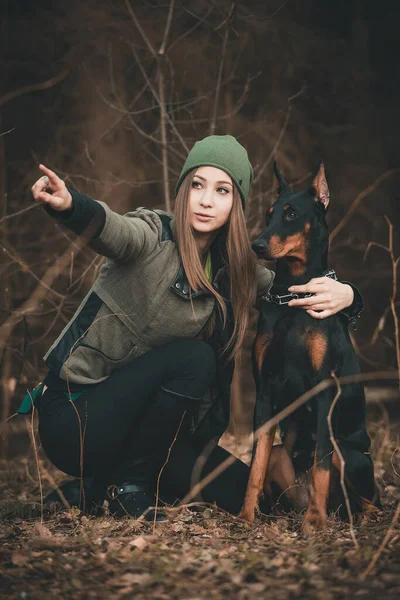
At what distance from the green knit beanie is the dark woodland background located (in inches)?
86.5

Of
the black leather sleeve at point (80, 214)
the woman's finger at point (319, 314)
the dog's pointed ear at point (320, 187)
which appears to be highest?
the dog's pointed ear at point (320, 187)

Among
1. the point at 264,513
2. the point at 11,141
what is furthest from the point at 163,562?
the point at 11,141

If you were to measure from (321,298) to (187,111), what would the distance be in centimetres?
335

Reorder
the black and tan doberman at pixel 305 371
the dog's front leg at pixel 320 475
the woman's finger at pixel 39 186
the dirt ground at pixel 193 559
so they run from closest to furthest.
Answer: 1. the dirt ground at pixel 193 559
2. the woman's finger at pixel 39 186
3. the dog's front leg at pixel 320 475
4. the black and tan doberman at pixel 305 371

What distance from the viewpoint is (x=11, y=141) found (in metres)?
6.67

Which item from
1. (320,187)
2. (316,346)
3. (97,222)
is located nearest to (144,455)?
(316,346)

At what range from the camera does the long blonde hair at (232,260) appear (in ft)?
10.0

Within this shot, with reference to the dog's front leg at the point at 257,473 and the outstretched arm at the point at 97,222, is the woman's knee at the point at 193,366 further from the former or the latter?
the outstretched arm at the point at 97,222

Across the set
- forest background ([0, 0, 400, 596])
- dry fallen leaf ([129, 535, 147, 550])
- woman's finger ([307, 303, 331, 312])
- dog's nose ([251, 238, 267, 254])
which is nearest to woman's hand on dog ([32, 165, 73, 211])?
dog's nose ([251, 238, 267, 254])

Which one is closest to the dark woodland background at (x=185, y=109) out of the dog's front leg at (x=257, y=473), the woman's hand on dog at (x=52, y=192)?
the dog's front leg at (x=257, y=473)

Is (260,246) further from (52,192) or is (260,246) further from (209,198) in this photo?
(52,192)

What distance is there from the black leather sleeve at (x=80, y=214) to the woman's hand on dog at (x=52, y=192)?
2 cm

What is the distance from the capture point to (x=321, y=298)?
9.88 ft

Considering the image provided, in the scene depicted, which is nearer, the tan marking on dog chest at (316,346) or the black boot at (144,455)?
the tan marking on dog chest at (316,346)
